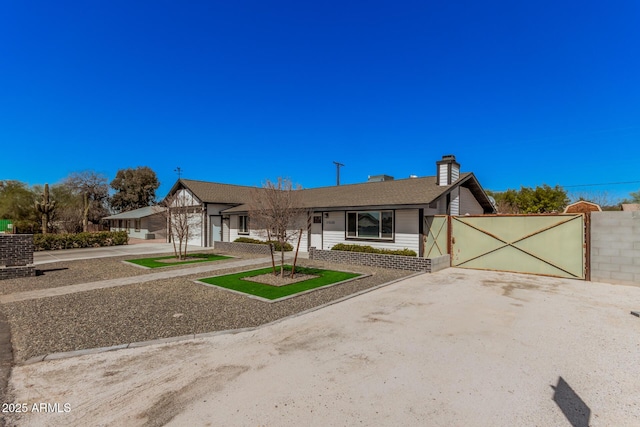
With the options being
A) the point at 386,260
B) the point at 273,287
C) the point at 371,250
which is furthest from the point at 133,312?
the point at 371,250

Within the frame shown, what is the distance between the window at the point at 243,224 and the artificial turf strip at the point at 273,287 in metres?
9.99

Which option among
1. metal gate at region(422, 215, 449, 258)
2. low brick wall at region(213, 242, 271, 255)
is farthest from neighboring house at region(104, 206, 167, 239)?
metal gate at region(422, 215, 449, 258)

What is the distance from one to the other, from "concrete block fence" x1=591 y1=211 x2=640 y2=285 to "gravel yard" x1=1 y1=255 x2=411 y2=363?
272 inches

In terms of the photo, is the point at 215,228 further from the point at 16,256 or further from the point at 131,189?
the point at 131,189

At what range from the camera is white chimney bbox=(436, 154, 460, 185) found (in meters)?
14.2

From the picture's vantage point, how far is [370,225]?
48.7 feet

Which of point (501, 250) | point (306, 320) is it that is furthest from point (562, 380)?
point (501, 250)

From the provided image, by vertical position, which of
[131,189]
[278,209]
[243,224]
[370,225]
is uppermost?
[131,189]

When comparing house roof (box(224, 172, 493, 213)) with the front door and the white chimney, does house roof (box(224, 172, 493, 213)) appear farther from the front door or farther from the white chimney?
the front door

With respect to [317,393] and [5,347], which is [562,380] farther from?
[5,347]

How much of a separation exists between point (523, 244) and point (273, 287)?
9.39 metres

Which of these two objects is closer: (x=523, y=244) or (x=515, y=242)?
(x=523, y=244)

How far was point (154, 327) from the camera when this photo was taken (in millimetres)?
5523

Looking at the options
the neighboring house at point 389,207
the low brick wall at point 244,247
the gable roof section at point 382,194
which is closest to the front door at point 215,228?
the low brick wall at point 244,247
